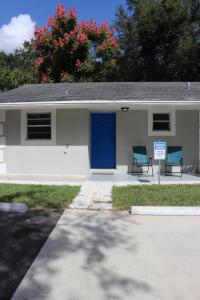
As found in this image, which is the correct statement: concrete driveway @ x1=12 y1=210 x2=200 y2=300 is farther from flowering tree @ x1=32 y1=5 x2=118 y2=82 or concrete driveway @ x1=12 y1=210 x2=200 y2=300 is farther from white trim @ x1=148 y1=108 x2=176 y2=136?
flowering tree @ x1=32 y1=5 x2=118 y2=82

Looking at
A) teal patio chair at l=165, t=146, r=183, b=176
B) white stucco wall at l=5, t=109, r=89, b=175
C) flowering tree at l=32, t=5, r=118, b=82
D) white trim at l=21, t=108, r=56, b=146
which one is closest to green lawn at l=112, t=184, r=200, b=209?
teal patio chair at l=165, t=146, r=183, b=176

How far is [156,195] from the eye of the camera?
8906 millimetres

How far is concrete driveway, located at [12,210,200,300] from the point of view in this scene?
405cm

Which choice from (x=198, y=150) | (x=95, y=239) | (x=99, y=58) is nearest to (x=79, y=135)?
(x=198, y=150)

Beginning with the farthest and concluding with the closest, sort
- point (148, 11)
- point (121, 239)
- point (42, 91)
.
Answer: point (148, 11) < point (42, 91) < point (121, 239)

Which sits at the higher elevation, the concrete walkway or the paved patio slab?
the paved patio slab

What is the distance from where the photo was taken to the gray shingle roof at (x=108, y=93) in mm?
12281

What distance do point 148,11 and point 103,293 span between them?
904 inches

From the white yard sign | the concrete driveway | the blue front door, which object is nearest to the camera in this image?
Answer: the concrete driveway

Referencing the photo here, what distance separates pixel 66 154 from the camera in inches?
495

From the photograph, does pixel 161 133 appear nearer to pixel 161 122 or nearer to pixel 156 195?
pixel 161 122

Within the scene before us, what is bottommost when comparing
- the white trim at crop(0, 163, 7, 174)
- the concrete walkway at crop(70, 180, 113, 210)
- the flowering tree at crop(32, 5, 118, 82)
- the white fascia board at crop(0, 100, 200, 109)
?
the concrete walkway at crop(70, 180, 113, 210)

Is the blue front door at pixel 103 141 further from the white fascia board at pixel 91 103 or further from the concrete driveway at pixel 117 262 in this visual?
the concrete driveway at pixel 117 262

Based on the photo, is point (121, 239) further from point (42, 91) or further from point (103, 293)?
point (42, 91)
